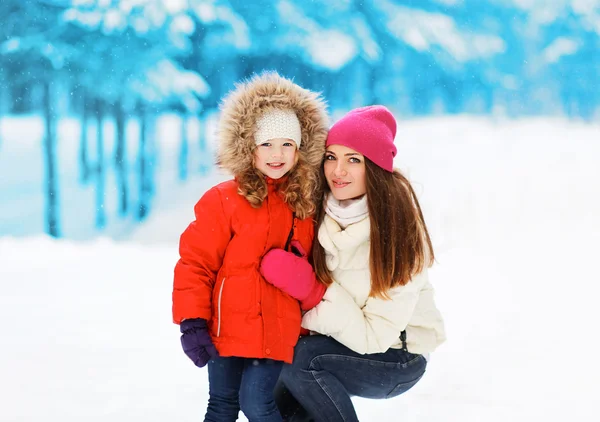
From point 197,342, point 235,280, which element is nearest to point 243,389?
point 197,342

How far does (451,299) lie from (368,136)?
2689 millimetres

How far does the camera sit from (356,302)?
1.79 meters

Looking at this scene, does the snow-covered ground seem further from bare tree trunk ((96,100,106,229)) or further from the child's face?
the child's face

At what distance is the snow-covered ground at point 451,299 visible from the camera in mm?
2494

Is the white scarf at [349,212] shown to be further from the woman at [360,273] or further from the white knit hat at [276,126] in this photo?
the white knit hat at [276,126]

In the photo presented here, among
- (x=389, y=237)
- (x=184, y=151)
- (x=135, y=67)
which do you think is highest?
(x=135, y=67)

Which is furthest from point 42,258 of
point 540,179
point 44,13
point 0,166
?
point 540,179

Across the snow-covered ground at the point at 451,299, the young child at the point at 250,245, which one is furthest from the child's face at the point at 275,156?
the snow-covered ground at the point at 451,299

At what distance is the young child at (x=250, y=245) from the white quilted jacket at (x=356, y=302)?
2.4 inches

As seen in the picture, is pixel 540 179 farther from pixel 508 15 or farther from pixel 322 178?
pixel 322 178

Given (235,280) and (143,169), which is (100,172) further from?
(235,280)

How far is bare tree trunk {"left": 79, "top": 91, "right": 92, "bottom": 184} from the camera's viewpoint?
18.6ft

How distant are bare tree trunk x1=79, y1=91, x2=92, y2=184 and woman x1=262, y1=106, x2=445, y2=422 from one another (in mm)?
4432

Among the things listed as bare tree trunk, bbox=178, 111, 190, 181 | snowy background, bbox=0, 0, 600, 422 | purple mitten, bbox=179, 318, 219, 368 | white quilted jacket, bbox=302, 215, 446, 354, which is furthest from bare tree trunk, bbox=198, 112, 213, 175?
purple mitten, bbox=179, 318, 219, 368
